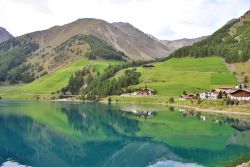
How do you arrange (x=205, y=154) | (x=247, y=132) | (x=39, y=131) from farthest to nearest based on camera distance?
1. (x=39, y=131)
2. (x=247, y=132)
3. (x=205, y=154)

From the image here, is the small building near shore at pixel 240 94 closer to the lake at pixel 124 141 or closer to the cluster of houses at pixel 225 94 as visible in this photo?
the cluster of houses at pixel 225 94

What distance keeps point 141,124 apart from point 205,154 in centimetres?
5223

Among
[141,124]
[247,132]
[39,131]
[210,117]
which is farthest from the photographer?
[210,117]

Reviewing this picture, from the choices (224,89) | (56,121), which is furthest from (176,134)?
(224,89)

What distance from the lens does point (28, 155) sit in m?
78.1

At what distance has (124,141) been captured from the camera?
95125mm

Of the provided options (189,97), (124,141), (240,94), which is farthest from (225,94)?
(124,141)

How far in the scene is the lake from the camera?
71.0 meters

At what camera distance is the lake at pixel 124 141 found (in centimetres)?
7097

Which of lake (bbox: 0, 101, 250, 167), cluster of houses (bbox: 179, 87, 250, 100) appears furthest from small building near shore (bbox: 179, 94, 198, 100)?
lake (bbox: 0, 101, 250, 167)

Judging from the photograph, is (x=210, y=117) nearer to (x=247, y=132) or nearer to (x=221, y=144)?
(x=247, y=132)

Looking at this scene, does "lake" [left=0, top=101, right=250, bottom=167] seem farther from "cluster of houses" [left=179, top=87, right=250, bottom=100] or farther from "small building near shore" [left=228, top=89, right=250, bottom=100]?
"cluster of houses" [left=179, top=87, right=250, bottom=100]

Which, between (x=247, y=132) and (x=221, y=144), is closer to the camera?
(x=221, y=144)

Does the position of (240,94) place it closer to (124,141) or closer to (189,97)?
(189,97)
